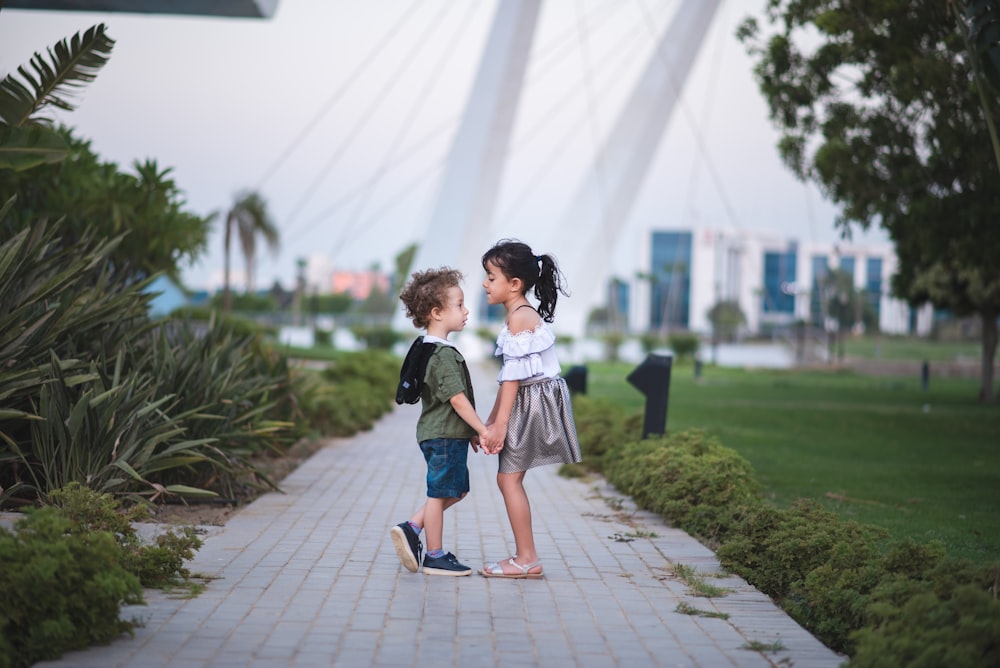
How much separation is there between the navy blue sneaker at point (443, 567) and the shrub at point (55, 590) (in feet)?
6.15

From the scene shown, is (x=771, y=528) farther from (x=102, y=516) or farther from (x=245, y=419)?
(x=245, y=419)

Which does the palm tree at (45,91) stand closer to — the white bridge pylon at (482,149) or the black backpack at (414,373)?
the black backpack at (414,373)

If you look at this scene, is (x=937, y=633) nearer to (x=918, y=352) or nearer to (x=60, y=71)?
(x=60, y=71)

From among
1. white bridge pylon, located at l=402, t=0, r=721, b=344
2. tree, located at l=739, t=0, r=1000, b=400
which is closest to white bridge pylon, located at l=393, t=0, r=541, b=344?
white bridge pylon, located at l=402, t=0, r=721, b=344

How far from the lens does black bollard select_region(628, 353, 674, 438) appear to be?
11.0m

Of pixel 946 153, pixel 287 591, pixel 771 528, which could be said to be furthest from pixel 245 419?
pixel 946 153

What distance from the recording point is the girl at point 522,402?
640 centimetres

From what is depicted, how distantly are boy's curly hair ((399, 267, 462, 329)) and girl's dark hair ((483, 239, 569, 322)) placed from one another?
8.2 inches

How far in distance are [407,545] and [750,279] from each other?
14171 cm

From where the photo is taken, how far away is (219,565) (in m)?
6.61

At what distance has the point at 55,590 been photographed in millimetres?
4617

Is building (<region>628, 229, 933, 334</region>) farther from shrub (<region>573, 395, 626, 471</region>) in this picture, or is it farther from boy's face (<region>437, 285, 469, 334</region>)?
boy's face (<region>437, 285, 469, 334</region>)

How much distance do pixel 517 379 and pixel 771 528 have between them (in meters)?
1.65

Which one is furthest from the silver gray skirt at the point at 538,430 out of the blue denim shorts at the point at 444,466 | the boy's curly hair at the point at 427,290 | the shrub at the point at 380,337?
the shrub at the point at 380,337
